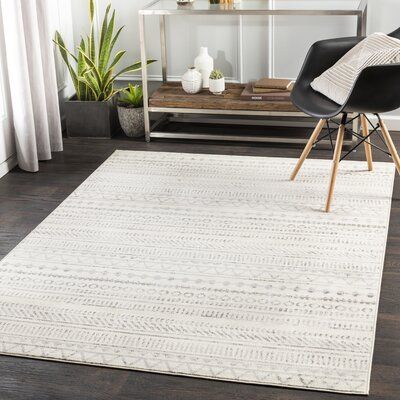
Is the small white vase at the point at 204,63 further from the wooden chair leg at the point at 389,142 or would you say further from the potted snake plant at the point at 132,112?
the wooden chair leg at the point at 389,142

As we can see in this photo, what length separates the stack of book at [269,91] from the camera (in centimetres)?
375

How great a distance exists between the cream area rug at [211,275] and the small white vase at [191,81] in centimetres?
51

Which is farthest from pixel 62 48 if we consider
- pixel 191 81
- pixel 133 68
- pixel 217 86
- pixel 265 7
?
pixel 265 7

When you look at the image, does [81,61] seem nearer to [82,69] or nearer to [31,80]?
[82,69]

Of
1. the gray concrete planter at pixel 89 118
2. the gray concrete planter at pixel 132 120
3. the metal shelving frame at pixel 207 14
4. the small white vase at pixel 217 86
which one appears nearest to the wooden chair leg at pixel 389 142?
the metal shelving frame at pixel 207 14

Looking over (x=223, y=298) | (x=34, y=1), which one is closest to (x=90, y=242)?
(x=223, y=298)

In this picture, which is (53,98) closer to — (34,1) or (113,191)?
(34,1)

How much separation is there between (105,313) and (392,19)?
2.27 m

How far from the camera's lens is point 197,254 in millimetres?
2748

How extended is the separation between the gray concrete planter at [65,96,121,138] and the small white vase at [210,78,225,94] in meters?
0.54

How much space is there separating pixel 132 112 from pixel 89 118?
226mm

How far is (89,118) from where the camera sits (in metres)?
4.02

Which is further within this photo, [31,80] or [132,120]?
[132,120]

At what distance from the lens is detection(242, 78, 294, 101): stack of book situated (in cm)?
375
